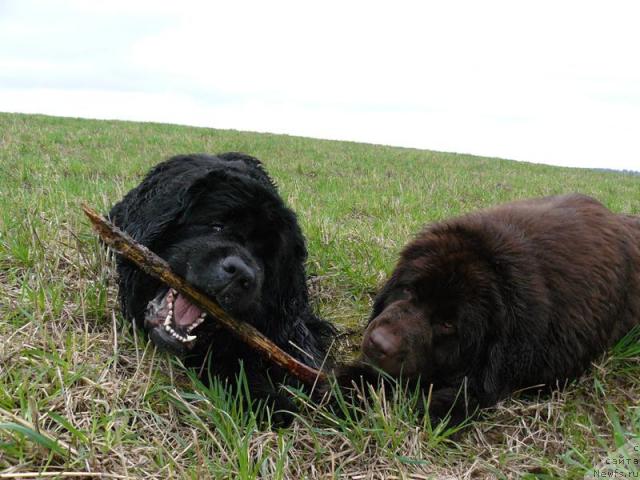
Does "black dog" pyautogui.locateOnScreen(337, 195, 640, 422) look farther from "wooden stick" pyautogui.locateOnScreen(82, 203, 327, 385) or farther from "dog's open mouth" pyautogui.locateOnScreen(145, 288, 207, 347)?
"dog's open mouth" pyautogui.locateOnScreen(145, 288, 207, 347)

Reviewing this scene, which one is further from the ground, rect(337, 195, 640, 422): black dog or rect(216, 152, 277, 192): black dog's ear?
rect(216, 152, 277, 192): black dog's ear

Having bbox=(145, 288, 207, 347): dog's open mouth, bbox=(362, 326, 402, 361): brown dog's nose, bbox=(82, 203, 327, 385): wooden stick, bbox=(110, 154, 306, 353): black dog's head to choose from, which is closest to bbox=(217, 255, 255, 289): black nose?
bbox=(110, 154, 306, 353): black dog's head

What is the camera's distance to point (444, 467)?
2420 millimetres

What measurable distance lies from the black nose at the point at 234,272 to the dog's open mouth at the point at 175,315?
39cm

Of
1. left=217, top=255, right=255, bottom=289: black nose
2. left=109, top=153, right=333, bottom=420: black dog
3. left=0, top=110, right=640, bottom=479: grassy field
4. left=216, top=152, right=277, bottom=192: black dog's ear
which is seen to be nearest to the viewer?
left=0, top=110, right=640, bottom=479: grassy field

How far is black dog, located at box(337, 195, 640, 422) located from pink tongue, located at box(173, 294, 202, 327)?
876mm

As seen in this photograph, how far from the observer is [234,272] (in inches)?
108

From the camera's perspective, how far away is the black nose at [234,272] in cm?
276

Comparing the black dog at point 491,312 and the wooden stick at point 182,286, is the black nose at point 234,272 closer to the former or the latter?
the wooden stick at point 182,286

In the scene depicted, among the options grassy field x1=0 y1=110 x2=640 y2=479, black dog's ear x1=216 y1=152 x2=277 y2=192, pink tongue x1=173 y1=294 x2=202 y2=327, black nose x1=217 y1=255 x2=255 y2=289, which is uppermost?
black dog's ear x1=216 y1=152 x2=277 y2=192

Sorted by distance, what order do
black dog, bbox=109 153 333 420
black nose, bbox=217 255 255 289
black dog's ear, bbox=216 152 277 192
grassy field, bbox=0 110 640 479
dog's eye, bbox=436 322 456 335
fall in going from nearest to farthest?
grassy field, bbox=0 110 640 479 → black nose, bbox=217 255 255 289 → black dog, bbox=109 153 333 420 → dog's eye, bbox=436 322 456 335 → black dog's ear, bbox=216 152 277 192

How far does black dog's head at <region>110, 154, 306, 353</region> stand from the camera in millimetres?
2848

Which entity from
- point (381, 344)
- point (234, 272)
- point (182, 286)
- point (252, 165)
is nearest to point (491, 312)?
point (381, 344)

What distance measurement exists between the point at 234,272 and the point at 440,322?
111cm
